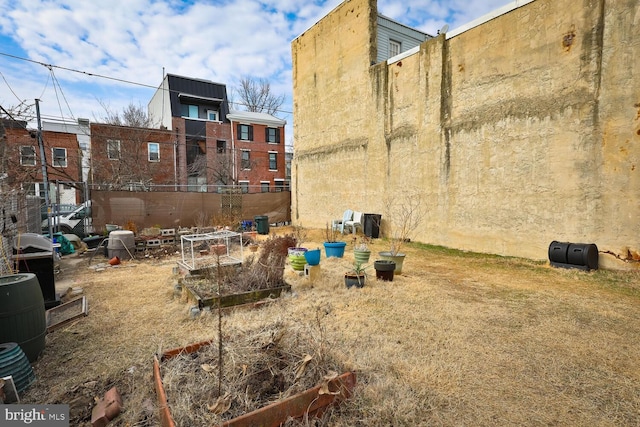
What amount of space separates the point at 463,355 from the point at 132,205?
1303cm

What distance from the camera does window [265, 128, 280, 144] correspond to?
27.8 meters

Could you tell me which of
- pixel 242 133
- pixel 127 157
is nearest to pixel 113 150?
pixel 127 157

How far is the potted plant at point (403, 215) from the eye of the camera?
10.4m

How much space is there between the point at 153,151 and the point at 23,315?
895 inches

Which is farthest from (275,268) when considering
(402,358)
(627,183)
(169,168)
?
(169,168)

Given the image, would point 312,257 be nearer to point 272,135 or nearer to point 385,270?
point 385,270

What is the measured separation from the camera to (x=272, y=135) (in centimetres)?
2798

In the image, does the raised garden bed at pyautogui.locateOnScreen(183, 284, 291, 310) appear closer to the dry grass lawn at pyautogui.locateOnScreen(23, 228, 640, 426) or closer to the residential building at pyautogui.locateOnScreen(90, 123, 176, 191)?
the dry grass lawn at pyautogui.locateOnScreen(23, 228, 640, 426)

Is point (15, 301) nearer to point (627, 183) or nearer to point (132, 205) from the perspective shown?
point (627, 183)

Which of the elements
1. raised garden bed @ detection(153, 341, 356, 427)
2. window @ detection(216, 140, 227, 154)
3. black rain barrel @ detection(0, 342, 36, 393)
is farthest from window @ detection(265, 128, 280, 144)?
raised garden bed @ detection(153, 341, 356, 427)

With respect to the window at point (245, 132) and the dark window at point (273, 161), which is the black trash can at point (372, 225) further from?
the window at point (245, 132)

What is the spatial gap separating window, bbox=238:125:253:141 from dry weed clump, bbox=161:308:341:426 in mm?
25682

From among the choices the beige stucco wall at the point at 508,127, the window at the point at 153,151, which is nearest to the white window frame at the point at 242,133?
the window at the point at 153,151

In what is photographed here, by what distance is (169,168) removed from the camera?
940 inches
